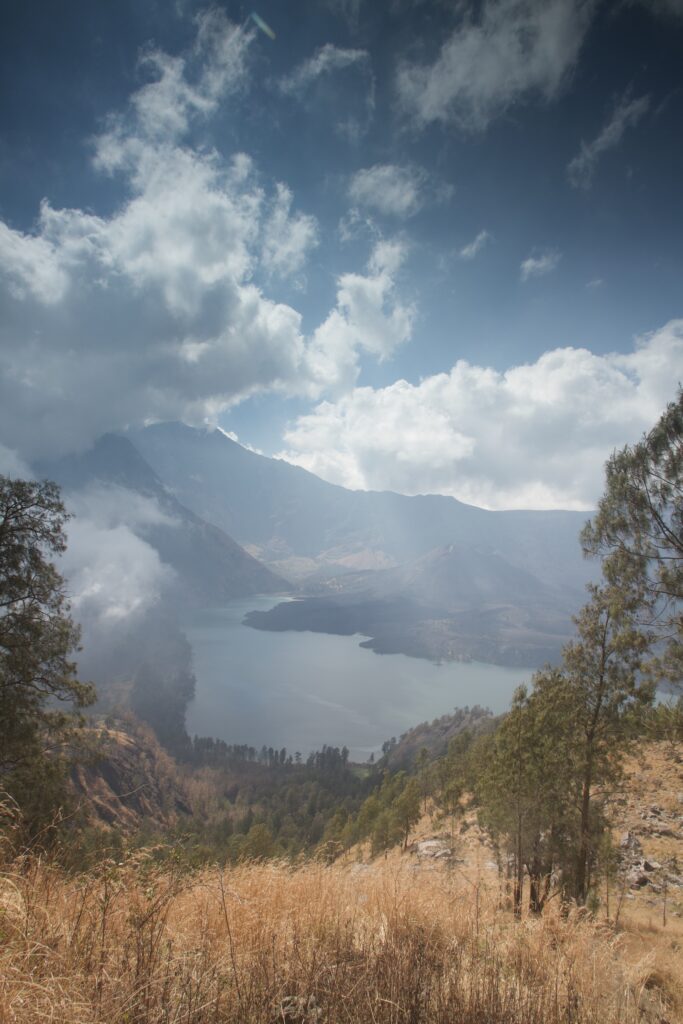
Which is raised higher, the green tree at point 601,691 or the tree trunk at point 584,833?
the green tree at point 601,691

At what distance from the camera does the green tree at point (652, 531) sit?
8430 millimetres

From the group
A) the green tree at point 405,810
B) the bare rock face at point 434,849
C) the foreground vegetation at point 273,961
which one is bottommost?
the green tree at point 405,810

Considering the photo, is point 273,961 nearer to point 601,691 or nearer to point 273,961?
point 273,961

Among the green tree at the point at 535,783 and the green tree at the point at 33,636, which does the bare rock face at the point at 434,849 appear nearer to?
the green tree at the point at 535,783

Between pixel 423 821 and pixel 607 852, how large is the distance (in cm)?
4236

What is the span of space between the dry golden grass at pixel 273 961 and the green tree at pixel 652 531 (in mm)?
6111

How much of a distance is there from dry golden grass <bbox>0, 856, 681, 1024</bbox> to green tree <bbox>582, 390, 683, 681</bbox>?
6.11 meters

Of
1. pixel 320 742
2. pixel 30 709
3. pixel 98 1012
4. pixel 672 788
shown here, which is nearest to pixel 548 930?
pixel 98 1012

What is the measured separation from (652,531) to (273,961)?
30.8 feet

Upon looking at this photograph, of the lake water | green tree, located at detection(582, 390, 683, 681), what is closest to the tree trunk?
green tree, located at detection(582, 390, 683, 681)

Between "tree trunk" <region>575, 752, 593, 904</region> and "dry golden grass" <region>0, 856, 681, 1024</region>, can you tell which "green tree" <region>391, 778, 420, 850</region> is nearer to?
"tree trunk" <region>575, 752, 593, 904</region>

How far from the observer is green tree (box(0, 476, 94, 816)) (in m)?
8.42

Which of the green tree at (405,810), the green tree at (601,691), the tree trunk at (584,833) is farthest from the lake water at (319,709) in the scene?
the green tree at (601,691)

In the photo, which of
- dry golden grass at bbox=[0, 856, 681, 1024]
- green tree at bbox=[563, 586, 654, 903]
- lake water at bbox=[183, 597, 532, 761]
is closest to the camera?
dry golden grass at bbox=[0, 856, 681, 1024]
